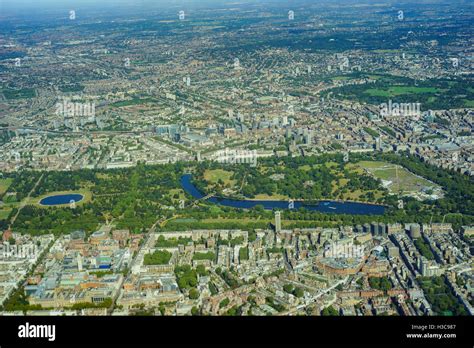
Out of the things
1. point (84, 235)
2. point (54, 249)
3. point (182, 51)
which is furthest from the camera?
point (182, 51)

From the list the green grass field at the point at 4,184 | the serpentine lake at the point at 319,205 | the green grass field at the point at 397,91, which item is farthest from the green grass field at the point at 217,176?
the green grass field at the point at 397,91

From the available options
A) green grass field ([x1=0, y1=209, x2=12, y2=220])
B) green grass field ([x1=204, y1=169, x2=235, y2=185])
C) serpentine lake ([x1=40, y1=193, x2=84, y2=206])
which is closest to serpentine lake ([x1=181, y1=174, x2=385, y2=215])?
green grass field ([x1=204, y1=169, x2=235, y2=185])

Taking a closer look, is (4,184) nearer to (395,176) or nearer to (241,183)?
(241,183)

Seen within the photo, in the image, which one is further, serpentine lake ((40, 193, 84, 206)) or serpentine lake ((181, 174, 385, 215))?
serpentine lake ((40, 193, 84, 206))

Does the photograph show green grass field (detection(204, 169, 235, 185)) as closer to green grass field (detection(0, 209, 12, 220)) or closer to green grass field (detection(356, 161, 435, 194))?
green grass field (detection(356, 161, 435, 194))

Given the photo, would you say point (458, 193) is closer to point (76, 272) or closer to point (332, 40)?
point (76, 272)

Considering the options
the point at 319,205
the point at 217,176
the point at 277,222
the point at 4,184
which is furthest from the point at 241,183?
the point at 4,184

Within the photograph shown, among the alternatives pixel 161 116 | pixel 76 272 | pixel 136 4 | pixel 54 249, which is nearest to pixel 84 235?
pixel 54 249

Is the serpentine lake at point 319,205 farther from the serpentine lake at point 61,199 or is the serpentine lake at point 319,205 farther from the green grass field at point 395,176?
the serpentine lake at point 61,199

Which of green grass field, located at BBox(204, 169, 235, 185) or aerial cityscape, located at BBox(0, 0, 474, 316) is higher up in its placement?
aerial cityscape, located at BBox(0, 0, 474, 316)
